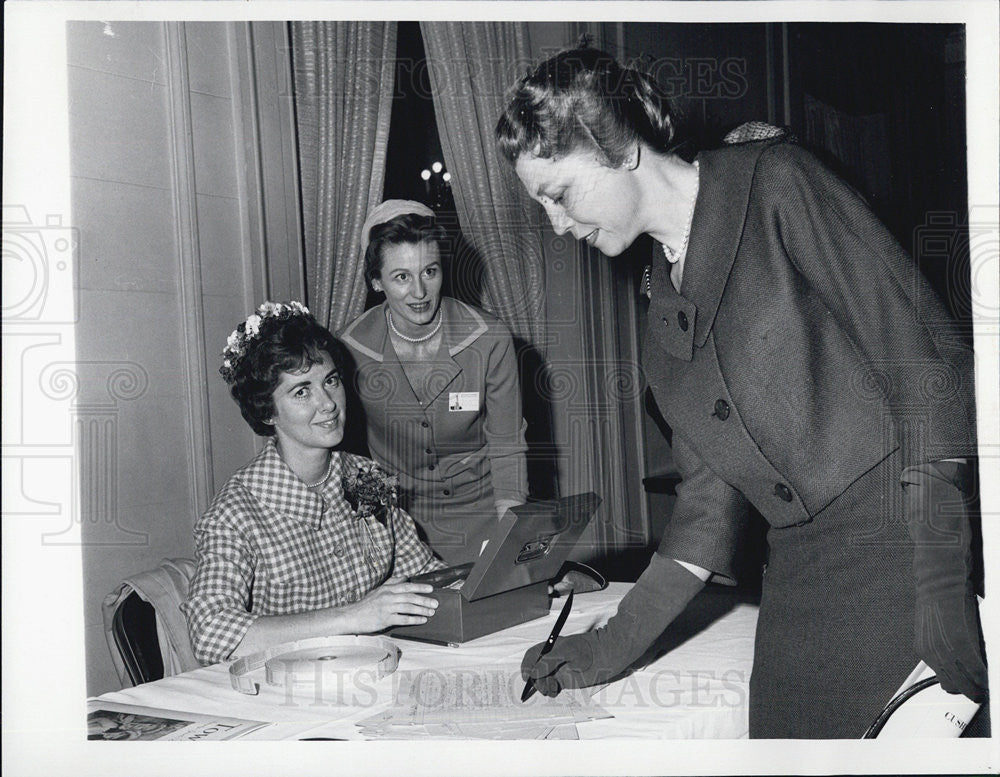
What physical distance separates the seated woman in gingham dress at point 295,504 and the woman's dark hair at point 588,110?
2.96 feet

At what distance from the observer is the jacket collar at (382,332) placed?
7.88ft

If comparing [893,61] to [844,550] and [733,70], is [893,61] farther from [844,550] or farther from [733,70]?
[844,550]

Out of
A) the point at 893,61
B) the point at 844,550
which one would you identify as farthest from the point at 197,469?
the point at 893,61

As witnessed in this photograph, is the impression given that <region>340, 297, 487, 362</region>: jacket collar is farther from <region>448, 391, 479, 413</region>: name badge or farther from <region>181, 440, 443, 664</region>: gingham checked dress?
<region>181, 440, 443, 664</region>: gingham checked dress

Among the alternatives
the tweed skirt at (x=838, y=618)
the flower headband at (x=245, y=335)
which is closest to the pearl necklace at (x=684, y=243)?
the tweed skirt at (x=838, y=618)

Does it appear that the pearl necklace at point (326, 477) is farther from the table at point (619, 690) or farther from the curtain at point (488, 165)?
the curtain at point (488, 165)

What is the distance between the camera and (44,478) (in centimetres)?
159

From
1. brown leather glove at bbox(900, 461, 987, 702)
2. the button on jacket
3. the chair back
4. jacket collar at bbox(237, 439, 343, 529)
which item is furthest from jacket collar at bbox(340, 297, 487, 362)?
brown leather glove at bbox(900, 461, 987, 702)

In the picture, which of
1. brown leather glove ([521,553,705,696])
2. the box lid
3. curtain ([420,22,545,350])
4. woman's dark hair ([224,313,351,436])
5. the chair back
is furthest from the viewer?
curtain ([420,22,545,350])

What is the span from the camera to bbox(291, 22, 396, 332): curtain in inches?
96.2

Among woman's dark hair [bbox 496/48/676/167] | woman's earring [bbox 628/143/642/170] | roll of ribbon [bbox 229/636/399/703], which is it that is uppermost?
woman's dark hair [bbox 496/48/676/167]

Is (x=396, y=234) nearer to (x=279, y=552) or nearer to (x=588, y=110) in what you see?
(x=279, y=552)

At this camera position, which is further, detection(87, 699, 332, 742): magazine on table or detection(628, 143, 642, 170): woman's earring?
detection(628, 143, 642, 170): woman's earring

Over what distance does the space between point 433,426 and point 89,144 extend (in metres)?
1.09
